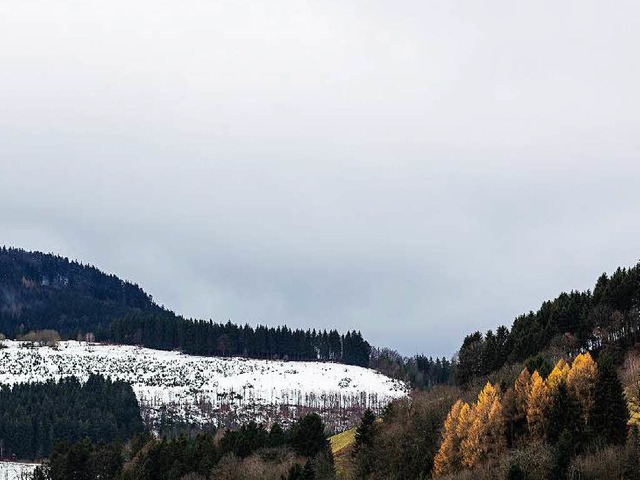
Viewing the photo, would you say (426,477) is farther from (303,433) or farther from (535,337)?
(535,337)

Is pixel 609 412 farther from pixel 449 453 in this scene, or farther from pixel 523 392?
pixel 449 453

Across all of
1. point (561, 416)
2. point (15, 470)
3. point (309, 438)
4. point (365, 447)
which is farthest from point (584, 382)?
point (15, 470)

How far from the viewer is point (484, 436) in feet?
269

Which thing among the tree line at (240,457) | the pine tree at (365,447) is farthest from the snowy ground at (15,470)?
the pine tree at (365,447)

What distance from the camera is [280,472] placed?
94.1 meters

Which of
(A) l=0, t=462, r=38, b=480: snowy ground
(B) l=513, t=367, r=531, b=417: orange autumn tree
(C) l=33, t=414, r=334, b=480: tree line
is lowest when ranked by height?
(A) l=0, t=462, r=38, b=480: snowy ground

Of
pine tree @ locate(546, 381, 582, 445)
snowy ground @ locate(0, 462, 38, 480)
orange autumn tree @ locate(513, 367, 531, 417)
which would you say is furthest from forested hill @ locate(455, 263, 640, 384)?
snowy ground @ locate(0, 462, 38, 480)

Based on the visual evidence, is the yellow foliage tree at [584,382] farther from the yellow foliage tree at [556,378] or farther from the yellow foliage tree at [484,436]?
the yellow foliage tree at [484,436]

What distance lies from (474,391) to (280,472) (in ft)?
97.9

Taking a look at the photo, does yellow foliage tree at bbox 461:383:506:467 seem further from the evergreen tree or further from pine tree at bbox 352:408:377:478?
the evergreen tree

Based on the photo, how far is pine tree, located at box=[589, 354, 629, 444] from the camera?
7688 centimetres

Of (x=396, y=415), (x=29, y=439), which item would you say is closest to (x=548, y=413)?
(x=396, y=415)

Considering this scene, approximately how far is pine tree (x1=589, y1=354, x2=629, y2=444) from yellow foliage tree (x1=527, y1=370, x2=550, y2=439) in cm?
482

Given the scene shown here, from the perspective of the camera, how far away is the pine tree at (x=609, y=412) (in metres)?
76.9
